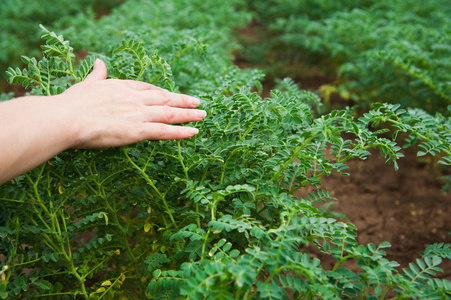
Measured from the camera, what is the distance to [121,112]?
4.54 feet

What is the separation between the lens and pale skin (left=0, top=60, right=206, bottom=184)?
4.00ft

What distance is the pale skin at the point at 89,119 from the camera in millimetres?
1219

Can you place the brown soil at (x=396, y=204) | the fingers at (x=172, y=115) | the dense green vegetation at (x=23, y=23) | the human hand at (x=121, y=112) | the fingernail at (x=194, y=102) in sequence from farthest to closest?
the dense green vegetation at (x=23, y=23), the brown soil at (x=396, y=204), the fingernail at (x=194, y=102), the fingers at (x=172, y=115), the human hand at (x=121, y=112)

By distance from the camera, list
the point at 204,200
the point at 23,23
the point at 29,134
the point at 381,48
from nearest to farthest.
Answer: the point at 29,134 → the point at 204,200 → the point at 381,48 → the point at 23,23

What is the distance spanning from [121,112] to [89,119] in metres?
0.12

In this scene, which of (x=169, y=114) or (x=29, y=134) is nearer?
(x=29, y=134)

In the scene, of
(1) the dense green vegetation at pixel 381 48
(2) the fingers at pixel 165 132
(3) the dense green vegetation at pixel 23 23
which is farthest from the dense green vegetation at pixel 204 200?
(3) the dense green vegetation at pixel 23 23

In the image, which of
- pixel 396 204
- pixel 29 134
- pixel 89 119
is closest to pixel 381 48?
pixel 396 204

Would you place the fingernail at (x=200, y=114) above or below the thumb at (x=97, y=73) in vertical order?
below

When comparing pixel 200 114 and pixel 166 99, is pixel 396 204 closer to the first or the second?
pixel 200 114

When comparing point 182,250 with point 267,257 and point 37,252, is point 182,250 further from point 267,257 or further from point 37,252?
point 37,252

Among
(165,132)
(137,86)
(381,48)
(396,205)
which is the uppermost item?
(137,86)

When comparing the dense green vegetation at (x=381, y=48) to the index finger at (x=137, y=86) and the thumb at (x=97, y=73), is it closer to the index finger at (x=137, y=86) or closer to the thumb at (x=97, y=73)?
the index finger at (x=137, y=86)

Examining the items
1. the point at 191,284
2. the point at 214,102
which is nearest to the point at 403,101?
the point at 214,102
